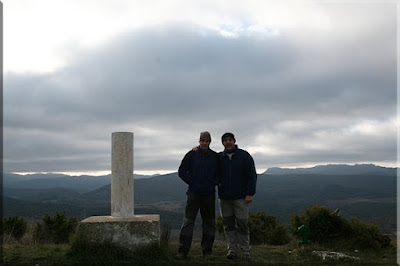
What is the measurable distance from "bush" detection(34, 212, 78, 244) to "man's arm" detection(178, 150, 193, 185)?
509 cm

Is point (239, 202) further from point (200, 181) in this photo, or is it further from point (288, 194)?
point (288, 194)

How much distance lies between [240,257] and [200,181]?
67.9 inches

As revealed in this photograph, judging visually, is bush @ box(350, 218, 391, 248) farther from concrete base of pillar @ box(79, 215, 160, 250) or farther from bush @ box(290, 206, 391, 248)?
concrete base of pillar @ box(79, 215, 160, 250)

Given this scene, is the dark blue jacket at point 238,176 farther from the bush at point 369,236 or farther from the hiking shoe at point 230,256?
the bush at point 369,236

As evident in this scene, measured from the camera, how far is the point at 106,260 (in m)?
7.02

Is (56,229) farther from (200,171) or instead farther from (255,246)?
(200,171)

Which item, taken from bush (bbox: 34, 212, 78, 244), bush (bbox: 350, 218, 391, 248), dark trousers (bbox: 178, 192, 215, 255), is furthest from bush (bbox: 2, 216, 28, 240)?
bush (bbox: 350, 218, 391, 248)

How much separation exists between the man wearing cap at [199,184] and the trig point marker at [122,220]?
585 mm

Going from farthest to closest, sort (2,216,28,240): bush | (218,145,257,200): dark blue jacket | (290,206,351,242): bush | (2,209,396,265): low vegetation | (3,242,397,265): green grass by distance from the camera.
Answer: (2,216,28,240): bush → (290,206,351,242): bush → (218,145,257,200): dark blue jacket → (2,209,396,265): low vegetation → (3,242,397,265): green grass

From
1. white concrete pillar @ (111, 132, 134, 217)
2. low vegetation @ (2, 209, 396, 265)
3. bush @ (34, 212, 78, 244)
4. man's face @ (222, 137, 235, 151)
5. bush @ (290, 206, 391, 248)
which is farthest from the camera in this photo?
bush @ (34, 212, 78, 244)

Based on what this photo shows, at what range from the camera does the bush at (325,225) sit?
11.2 m

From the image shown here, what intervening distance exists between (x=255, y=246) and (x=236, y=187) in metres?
3.25

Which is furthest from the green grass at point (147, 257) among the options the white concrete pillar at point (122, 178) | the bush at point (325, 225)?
the bush at point (325, 225)

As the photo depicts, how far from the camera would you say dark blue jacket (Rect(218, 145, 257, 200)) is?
24.6ft
